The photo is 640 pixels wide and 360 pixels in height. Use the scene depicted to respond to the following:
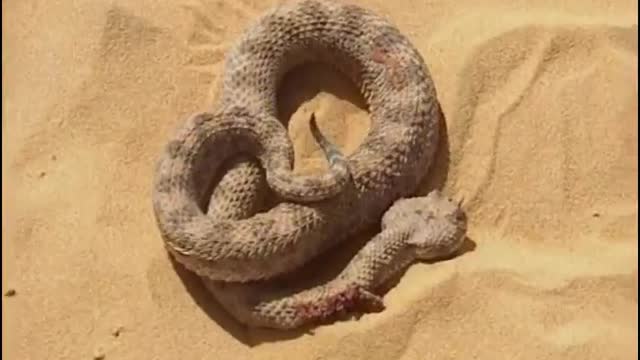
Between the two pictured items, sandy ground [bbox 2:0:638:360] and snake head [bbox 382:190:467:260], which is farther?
snake head [bbox 382:190:467:260]

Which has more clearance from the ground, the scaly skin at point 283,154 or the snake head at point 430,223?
the scaly skin at point 283,154

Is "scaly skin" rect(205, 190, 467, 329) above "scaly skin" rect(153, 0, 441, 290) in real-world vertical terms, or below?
below

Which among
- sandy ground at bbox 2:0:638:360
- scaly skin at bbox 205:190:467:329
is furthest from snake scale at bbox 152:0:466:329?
sandy ground at bbox 2:0:638:360

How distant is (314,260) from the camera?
4.28 metres

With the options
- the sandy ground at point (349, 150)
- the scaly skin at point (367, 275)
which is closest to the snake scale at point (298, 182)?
the scaly skin at point (367, 275)

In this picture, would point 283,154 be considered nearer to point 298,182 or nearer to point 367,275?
point 298,182

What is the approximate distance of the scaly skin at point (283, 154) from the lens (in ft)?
13.4

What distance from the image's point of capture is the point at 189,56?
4719 millimetres

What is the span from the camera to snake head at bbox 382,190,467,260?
166 inches

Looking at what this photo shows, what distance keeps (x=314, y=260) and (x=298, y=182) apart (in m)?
0.34

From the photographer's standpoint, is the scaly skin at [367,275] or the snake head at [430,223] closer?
the scaly skin at [367,275]

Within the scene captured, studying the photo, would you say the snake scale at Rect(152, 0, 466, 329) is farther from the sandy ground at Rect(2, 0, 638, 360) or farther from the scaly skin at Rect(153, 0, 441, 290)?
the sandy ground at Rect(2, 0, 638, 360)

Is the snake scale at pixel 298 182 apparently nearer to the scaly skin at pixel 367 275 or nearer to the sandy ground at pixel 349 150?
the scaly skin at pixel 367 275

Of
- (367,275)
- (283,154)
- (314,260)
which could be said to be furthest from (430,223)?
(283,154)
